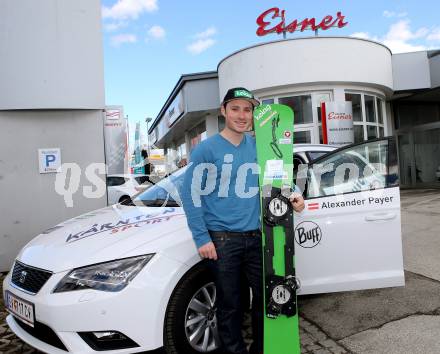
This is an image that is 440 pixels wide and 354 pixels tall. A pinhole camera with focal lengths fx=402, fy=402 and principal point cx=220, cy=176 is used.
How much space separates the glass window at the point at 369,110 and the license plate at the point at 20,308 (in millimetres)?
12815

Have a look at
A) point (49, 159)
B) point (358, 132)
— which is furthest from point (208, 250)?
point (358, 132)

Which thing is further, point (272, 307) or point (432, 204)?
point (432, 204)

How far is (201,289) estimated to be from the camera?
263 cm

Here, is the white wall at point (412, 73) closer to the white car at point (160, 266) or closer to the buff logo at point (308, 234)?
the white car at point (160, 266)

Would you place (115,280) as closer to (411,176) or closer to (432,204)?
(432,204)

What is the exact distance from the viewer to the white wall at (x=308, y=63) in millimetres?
12188

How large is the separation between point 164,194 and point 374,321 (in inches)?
79.3

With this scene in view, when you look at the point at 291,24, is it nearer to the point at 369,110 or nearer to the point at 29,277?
the point at 369,110

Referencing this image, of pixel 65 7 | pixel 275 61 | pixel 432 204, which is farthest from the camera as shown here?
pixel 275 61

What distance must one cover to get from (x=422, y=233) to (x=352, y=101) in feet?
25.2

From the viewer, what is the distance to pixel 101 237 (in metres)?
2.67

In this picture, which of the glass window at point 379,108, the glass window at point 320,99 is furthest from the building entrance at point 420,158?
the glass window at point 320,99

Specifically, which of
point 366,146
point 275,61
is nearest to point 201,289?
point 366,146

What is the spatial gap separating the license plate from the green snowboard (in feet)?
4.77
